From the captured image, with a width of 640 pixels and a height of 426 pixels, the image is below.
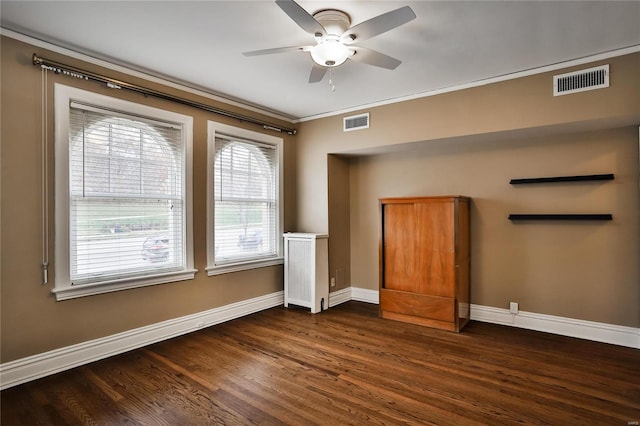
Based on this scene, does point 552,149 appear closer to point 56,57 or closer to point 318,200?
point 318,200

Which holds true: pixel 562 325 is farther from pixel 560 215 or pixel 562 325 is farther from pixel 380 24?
pixel 380 24

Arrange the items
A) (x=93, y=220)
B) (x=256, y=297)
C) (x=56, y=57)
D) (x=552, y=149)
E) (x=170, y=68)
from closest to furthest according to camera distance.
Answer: (x=56, y=57) → (x=93, y=220) → (x=170, y=68) → (x=552, y=149) → (x=256, y=297)

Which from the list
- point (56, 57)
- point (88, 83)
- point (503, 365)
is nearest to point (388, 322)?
point (503, 365)

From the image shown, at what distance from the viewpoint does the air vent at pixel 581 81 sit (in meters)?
2.91

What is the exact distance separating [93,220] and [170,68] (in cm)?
154

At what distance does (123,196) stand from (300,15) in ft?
7.46

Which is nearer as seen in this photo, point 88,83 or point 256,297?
point 88,83

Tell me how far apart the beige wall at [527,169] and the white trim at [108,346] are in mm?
1677

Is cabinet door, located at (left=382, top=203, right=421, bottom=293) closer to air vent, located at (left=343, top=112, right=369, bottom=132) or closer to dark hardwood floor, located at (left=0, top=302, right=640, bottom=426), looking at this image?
dark hardwood floor, located at (left=0, top=302, right=640, bottom=426)

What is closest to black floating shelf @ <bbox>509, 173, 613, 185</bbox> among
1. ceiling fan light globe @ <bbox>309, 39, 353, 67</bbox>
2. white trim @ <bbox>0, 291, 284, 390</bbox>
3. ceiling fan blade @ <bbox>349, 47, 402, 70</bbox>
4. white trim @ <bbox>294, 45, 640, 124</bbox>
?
white trim @ <bbox>294, 45, 640, 124</bbox>

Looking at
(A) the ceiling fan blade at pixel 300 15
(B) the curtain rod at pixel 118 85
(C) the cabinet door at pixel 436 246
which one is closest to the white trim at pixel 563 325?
(C) the cabinet door at pixel 436 246

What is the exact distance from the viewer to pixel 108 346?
3.00 meters

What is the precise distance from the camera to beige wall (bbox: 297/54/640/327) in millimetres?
3180

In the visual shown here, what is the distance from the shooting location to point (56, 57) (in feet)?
8.99
